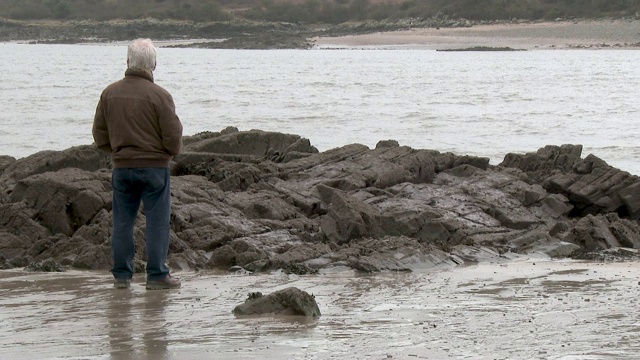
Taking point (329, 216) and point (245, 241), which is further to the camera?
point (329, 216)

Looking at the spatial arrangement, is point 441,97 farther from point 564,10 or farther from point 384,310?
point 564,10

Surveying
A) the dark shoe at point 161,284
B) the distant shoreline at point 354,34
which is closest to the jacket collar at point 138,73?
the dark shoe at point 161,284

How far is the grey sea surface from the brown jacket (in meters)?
14.0

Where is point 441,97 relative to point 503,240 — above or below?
below

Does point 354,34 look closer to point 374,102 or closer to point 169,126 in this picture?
point 374,102

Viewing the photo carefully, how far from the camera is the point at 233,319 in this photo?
597cm

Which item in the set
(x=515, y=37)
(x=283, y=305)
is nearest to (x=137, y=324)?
(x=283, y=305)

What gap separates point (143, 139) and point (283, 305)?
4.54ft

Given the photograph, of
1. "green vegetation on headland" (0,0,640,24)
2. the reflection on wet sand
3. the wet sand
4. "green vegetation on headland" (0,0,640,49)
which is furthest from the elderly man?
"green vegetation on headland" (0,0,640,24)

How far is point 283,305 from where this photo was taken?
241 inches

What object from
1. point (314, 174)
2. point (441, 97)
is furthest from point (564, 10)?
point (314, 174)

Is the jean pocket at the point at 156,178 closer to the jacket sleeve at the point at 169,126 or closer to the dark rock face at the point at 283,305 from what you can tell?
the jacket sleeve at the point at 169,126

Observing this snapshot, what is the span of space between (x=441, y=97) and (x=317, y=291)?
3453cm

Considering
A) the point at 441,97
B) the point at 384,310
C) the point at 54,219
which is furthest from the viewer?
the point at 441,97
